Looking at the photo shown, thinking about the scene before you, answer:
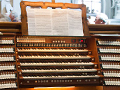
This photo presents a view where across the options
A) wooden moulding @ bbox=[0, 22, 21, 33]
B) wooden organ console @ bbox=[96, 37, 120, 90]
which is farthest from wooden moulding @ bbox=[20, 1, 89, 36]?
wooden organ console @ bbox=[96, 37, 120, 90]

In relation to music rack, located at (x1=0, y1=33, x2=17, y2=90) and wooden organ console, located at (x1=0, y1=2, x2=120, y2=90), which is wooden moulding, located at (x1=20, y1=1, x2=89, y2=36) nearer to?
wooden organ console, located at (x1=0, y1=2, x2=120, y2=90)

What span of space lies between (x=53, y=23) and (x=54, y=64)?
814 mm

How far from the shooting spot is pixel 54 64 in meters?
3.26

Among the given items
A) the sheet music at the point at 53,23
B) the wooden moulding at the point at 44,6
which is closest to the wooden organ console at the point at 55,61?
the wooden moulding at the point at 44,6

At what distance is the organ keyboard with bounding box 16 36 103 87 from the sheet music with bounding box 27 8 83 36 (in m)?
0.21

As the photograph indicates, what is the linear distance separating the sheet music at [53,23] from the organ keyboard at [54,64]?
211mm

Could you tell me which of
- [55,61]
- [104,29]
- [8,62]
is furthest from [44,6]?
[104,29]

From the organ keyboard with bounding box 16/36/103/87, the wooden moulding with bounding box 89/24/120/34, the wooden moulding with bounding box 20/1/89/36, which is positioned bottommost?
the organ keyboard with bounding box 16/36/103/87

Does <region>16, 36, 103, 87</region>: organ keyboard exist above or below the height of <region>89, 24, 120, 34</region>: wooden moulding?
below

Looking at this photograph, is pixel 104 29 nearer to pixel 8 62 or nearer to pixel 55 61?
pixel 55 61

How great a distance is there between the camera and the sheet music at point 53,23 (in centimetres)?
302

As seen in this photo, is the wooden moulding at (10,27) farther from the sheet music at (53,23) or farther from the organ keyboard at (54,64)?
the sheet music at (53,23)

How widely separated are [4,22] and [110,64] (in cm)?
229

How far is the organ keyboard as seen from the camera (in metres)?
3.19
